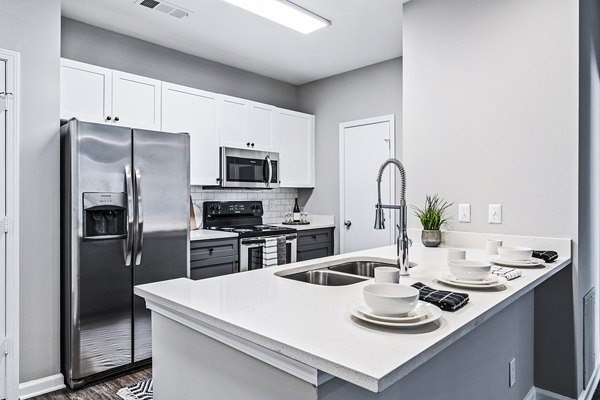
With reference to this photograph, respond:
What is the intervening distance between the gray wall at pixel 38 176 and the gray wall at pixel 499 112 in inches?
98.1

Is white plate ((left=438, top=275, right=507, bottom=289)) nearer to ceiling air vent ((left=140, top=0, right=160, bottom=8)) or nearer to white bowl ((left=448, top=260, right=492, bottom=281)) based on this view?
white bowl ((left=448, top=260, right=492, bottom=281))

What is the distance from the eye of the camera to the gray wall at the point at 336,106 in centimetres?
432

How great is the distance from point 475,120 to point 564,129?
1.66 feet

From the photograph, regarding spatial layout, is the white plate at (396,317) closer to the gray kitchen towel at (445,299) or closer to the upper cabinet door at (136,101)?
the gray kitchen towel at (445,299)

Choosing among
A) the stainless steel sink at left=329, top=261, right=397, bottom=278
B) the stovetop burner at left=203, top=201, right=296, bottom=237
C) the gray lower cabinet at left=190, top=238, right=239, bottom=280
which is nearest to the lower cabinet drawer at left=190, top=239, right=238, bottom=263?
the gray lower cabinet at left=190, top=238, right=239, bottom=280

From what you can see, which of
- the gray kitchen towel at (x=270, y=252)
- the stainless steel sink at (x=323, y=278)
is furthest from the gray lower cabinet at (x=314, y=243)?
the stainless steel sink at (x=323, y=278)

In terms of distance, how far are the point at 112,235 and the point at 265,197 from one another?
2223 mm

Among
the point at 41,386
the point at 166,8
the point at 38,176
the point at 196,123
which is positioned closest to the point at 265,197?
the point at 196,123

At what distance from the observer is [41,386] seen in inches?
103

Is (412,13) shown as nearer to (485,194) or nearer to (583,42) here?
(583,42)

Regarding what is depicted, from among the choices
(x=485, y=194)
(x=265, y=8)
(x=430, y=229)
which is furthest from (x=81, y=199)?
(x=485, y=194)

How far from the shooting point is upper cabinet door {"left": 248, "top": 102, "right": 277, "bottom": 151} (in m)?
4.31

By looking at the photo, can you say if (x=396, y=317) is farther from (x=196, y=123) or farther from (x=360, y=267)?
(x=196, y=123)

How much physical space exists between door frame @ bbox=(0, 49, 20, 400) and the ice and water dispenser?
404 millimetres
